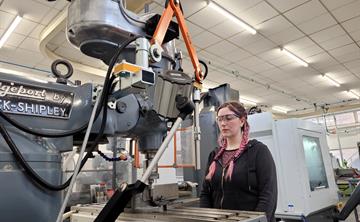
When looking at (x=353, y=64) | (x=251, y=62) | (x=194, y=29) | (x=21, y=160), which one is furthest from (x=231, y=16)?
(x=353, y=64)

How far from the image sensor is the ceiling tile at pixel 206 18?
12.6 feet

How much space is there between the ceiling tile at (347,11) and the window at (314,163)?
218 cm

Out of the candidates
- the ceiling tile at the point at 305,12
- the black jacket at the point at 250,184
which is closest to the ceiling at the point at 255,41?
the ceiling tile at the point at 305,12

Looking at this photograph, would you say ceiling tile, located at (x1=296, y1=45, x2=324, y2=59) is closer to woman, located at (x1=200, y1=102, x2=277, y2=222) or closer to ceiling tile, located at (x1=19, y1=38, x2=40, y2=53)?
woman, located at (x1=200, y1=102, x2=277, y2=222)

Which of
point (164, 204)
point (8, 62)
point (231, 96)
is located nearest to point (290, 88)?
point (231, 96)

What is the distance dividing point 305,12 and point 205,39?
1.55 metres

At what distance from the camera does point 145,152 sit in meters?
1.09

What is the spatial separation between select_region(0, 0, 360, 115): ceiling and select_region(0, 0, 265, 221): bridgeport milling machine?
1.40 metres

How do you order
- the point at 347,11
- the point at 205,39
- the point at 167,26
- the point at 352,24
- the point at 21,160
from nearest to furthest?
the point at 21,160 → the point at 167,26 → the point at 347,11 → the point at 352,24 → the point at 205,39

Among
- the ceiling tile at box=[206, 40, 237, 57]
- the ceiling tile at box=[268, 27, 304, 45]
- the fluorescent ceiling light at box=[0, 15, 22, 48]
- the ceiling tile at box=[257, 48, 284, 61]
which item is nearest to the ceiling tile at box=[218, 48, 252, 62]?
the ceiling tile at box=[206, 40, 237, 57]

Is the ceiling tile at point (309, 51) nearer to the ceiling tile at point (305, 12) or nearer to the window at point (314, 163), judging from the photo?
the ceiling tile at point (305, 12)

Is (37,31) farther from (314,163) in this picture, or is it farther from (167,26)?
(314,163)

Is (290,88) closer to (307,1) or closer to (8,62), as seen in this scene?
(307,1)

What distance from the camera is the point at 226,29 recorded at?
14.2 feet
